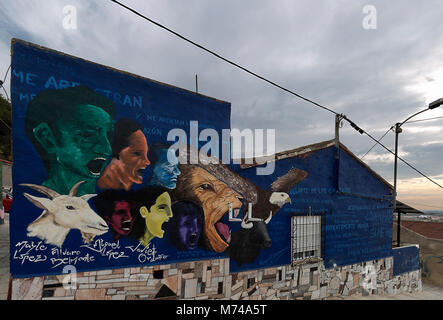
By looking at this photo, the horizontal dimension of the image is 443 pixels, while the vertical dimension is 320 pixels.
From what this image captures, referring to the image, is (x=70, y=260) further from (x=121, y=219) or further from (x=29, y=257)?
(x=121, y=219)

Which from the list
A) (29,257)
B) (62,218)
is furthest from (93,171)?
(29,257)

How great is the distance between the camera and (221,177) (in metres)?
7.18

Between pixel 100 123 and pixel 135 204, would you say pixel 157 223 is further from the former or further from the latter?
pixel 100 123

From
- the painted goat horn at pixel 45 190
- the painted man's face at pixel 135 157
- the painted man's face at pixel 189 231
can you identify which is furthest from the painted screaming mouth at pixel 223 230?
the painted goat horn at pixel 45 190

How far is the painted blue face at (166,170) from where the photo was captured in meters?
6.28

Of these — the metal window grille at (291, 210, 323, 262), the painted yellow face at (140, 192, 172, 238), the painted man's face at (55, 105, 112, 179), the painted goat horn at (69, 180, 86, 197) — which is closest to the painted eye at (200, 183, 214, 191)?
the painted yellow face at (140, 192, 172, 238)

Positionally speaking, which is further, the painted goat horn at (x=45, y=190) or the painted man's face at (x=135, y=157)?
the painted man's face at (x=135, y=157)

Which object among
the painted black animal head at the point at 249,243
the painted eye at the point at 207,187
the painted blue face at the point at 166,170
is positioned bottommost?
the painted black animal head at the point at 249,243

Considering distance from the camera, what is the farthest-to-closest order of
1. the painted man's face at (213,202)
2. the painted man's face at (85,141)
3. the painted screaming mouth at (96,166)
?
the painted man's face at (213,202) < the painted screaming mouth at (96,166) < the painted man's face at (85,141)

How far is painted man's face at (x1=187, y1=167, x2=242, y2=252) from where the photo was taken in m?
6.85

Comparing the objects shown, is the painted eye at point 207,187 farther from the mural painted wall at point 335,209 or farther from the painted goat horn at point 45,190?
the painted goat horn at point 45,190

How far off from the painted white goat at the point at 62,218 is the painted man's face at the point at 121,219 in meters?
0.19
